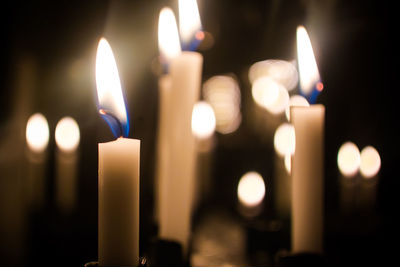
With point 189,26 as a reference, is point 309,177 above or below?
below

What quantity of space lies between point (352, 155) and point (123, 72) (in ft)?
Result: 2.64

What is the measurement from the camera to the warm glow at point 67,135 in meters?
1.64

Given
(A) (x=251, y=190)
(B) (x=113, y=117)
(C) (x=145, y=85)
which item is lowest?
(A) (x=251, y=190)

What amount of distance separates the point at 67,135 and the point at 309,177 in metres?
1.48

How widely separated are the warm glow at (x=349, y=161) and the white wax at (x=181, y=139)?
0.80 m

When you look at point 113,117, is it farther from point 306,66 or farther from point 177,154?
point 306,66

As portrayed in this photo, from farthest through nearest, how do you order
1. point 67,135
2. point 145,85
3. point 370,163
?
point 67,135, point 370,163, point 145,85

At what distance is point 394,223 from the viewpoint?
114cm

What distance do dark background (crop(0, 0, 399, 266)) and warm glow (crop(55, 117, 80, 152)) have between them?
128mm

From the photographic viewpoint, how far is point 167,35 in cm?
83

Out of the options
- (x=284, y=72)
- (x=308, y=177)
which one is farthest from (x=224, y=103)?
(x=308, y=177)

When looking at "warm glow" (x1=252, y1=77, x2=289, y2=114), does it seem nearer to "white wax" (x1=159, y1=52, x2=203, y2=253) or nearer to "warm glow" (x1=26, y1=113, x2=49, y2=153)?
"warm glow" (x1=26, y1=113, x2=49, y2=153)

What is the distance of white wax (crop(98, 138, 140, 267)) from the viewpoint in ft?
1.52

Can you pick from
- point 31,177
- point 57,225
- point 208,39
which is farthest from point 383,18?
point 31,177
